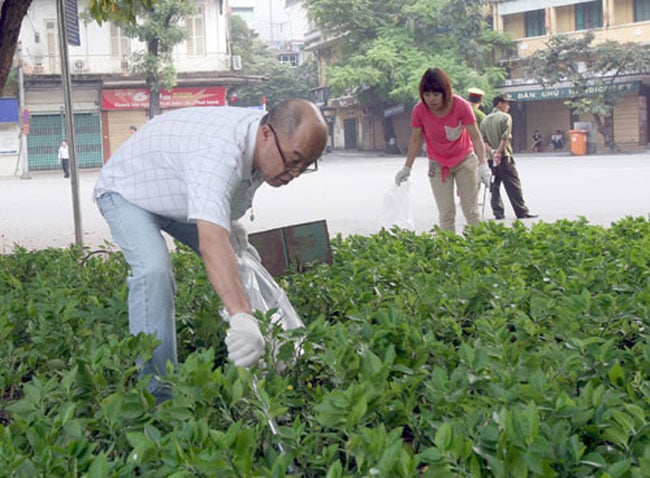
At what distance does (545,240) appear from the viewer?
20.2 ft

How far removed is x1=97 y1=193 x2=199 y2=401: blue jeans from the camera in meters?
3.66

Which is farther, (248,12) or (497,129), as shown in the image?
(248,12)

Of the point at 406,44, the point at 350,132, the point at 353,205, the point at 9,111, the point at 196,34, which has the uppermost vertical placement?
the point at 196,34

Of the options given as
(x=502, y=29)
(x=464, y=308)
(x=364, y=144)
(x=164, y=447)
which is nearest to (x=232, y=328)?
(x=164, y=447)

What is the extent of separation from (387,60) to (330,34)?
630cm

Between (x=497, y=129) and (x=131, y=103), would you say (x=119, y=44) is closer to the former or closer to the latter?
(x=131, y=103)

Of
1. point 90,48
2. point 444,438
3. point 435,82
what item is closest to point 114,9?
point 435,82

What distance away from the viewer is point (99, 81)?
4512cm

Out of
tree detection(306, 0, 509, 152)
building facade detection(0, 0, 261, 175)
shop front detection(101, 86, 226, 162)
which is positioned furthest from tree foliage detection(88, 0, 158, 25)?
shop front detection(101, 86, 226, 162)

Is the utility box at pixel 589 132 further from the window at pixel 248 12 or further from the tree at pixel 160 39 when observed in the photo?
the window at pixel 248 12

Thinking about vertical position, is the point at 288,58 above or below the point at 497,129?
above

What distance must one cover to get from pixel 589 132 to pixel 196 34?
59.8 feet

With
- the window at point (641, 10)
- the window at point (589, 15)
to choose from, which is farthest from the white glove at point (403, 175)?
the window at point (589, 15)

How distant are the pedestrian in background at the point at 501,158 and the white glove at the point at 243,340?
34.1ft
